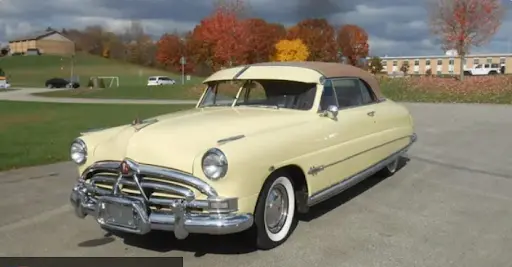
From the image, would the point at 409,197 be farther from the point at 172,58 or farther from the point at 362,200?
the point at 172,58

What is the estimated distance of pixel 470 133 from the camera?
1277 centimetres

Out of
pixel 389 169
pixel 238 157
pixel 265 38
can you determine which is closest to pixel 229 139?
pixel 238 157

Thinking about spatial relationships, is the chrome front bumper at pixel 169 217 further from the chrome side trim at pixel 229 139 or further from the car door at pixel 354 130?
the car door at pixel 354 130

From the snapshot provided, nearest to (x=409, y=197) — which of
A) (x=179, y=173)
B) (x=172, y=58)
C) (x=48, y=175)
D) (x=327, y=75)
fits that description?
(x=327, y=75)

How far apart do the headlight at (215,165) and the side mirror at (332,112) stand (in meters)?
1.72

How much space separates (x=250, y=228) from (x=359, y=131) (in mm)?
2125

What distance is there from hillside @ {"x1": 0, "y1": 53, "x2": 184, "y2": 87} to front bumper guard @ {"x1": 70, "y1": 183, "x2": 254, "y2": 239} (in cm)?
7891

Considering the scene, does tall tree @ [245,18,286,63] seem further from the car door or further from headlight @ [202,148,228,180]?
headlight @ [202,148,228,180]

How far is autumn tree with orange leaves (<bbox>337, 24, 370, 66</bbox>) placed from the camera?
8069 centimetres

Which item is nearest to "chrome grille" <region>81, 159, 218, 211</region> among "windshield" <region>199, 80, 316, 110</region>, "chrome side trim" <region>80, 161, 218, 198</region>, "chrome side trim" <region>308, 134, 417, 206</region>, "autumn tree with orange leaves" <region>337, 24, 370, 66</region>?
"chrome side trim" <region>80, 161, 218, 198</region>

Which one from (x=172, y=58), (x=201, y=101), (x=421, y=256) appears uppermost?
(x=172, y=58)

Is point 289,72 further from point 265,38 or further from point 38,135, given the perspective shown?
point 265,38

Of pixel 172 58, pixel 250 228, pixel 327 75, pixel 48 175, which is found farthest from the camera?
pixel 172 58

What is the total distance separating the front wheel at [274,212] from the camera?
13.9 ft
